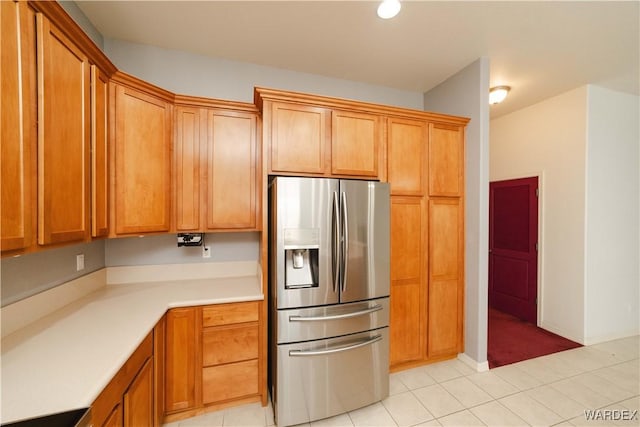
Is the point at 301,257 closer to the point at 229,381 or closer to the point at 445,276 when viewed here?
the point at 229,381

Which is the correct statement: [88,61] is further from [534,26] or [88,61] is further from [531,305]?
[531,305]

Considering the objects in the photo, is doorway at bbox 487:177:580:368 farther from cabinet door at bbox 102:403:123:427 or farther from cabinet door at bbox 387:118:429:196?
cabinet door at bbox 102:403:123:427

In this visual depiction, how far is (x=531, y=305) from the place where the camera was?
361 centimetres

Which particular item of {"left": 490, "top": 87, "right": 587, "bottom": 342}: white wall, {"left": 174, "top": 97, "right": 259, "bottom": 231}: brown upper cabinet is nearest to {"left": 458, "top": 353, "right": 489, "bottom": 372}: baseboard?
{"left": 490, "top": 87, "right": 587, "bottom": 342}: white wall

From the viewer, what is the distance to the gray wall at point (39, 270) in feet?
4.36

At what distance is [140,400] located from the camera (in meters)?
1.40

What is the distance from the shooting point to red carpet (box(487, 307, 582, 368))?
2.76m

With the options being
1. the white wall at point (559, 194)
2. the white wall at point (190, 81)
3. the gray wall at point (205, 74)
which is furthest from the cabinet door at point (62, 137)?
the white wall at point (559, 194)

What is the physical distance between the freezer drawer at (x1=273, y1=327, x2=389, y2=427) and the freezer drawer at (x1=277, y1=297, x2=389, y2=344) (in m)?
0.05

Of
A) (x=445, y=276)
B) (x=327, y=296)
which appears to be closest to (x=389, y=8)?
(x=327, y=296)

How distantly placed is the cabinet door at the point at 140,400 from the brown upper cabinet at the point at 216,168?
1.05 metres

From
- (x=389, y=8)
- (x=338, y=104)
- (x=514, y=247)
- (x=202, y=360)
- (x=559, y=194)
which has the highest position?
(x=389, y=8)

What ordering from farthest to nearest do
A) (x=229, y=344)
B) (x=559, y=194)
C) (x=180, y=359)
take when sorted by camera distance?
(x=559, y=194) → (x=229, y=344) → (x=180, y=359)

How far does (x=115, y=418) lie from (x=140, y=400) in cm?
29
